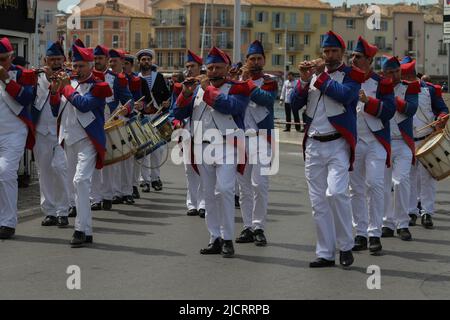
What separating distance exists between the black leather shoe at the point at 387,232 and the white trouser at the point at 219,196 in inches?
91.2

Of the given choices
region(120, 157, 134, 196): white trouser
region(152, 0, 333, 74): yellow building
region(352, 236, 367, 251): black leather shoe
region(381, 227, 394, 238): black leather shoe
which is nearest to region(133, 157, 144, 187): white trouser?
region(120, 157, 134, 196): white trouser

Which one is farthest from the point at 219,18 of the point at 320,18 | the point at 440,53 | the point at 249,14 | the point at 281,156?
the point at 281,156

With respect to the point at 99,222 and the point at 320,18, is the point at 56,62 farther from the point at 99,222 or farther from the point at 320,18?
the point at 320,18

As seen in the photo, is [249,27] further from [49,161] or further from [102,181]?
[49,161]

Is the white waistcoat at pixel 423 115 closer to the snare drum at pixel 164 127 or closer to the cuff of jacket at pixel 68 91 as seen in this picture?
the snare drum at pixel 164 127

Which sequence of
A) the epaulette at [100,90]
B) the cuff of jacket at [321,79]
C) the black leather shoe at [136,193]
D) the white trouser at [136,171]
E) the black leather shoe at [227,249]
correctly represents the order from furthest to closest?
the black leather shoe at [136,193] → the white trouser at [136,171] → the epaulette at [100,90] → the black leather shoe at [227,249] → the cuff of jacket at [321,79]

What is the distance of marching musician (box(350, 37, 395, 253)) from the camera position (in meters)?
10.9

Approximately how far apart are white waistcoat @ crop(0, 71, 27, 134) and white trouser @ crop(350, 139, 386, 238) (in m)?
3.73

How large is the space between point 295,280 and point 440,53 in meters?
141

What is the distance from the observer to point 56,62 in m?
12.4

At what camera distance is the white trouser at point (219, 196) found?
10.6 m

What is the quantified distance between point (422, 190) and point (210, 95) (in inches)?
166

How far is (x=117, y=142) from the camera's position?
539 inches

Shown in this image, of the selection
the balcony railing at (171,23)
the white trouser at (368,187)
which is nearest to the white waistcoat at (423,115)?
the white trouser at (368,187)
